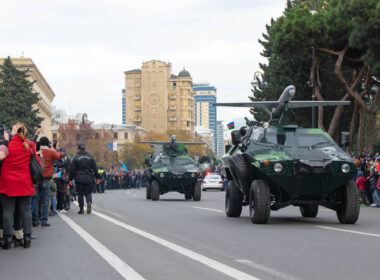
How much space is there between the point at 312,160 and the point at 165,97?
7090 inches

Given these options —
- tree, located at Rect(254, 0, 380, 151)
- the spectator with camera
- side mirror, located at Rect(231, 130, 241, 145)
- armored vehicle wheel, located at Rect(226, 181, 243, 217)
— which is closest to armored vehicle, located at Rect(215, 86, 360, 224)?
side mirror, located at Rect(231, 130, 241, 145)

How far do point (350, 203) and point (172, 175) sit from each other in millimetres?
13900

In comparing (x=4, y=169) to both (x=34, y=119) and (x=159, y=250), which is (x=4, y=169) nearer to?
(x=159, y=250)

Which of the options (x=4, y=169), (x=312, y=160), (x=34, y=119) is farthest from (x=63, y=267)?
(x=34, y=119)

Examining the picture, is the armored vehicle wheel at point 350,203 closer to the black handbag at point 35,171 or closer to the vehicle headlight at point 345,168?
the vehicle headlight at point 345,168

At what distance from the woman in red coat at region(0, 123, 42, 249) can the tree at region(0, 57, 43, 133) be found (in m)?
52.6

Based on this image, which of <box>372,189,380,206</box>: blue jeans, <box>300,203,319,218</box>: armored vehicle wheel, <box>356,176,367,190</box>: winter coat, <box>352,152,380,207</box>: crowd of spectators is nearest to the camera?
<box>300,203,319,218</box>: armored vehicle wheel

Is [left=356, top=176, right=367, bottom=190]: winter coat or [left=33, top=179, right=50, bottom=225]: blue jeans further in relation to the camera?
[left=356, top=176, right=367, bottom=190]: winter coat

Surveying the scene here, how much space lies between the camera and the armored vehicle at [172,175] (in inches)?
1047

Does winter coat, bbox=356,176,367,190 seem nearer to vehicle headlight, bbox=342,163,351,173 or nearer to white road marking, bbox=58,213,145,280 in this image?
vehicle headlight, bbox=342,163,351,173

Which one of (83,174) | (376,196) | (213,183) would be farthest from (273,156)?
(213,183)

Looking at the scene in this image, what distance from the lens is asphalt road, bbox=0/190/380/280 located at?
7328mm

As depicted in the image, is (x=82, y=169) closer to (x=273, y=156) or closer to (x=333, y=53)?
(x=273, y=156)

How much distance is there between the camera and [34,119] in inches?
2514
